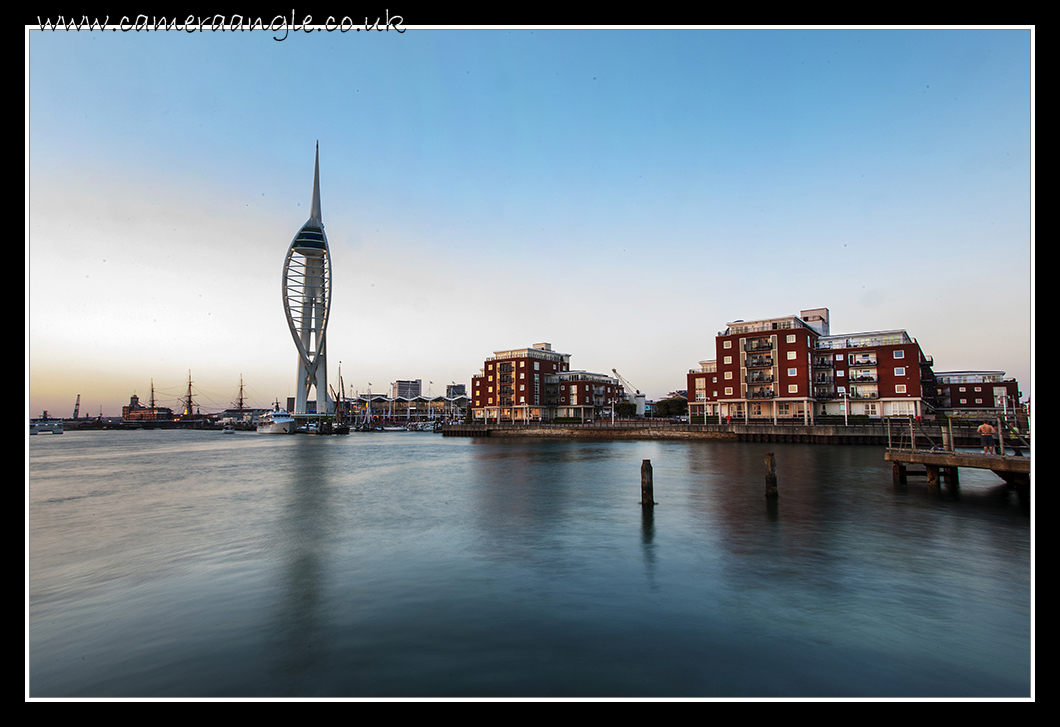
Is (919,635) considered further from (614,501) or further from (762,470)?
(762,470)

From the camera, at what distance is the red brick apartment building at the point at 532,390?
9956 cm

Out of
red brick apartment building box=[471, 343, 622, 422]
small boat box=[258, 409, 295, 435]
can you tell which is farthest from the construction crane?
small boat box=[258, 409, 295, 435]

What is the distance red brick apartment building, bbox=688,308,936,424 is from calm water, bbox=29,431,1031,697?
4278cm

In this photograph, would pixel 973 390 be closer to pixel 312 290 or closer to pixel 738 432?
pixel 738 432

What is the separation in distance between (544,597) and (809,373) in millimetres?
61857

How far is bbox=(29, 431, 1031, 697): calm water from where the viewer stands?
23.3 ft

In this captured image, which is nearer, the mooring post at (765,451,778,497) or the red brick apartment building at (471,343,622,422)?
the mooring post at (765,451,778,497)

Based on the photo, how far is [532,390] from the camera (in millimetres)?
99688

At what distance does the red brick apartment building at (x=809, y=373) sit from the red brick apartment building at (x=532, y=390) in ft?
114

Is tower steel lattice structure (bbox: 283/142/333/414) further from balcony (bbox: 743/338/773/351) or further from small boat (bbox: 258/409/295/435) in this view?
balcony (bbox: 743/338/773/351)

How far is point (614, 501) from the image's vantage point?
21656mm

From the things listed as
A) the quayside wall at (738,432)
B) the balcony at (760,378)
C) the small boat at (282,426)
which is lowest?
the small boat at (282,426)

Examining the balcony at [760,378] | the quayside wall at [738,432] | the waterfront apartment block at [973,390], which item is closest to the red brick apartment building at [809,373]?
the balcony at [760,378]

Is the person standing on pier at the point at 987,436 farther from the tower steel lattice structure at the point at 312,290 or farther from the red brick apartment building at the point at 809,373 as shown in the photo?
the tower steel lattice structure at the point at 312,290
